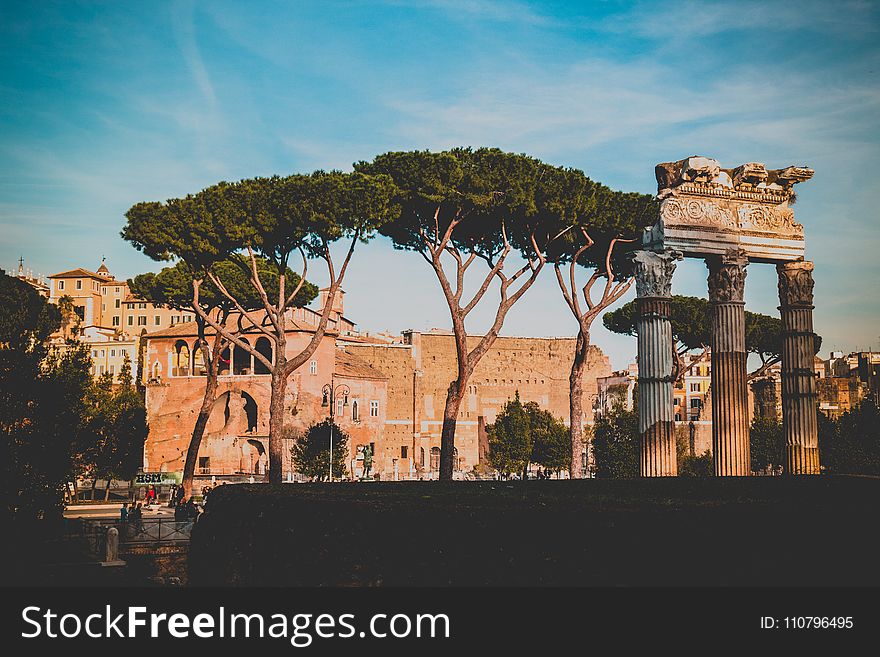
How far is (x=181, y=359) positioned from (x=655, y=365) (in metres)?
42.7

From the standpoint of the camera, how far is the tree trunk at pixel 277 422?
24172 millimetres

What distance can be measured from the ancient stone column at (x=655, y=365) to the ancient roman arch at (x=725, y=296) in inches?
0.6

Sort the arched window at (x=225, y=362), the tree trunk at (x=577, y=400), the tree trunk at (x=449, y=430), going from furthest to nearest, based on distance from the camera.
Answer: the arched window at (x=225, y=362)
the tree trunk at (x=577, y=400)
the tree trunk at (x=449, y=430)

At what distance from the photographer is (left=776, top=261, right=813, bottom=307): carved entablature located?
17.0m

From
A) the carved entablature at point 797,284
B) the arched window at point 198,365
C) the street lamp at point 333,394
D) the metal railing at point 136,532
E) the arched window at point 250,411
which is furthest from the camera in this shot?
the arched window at point 198,365

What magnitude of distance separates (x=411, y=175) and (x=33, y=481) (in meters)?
13.6

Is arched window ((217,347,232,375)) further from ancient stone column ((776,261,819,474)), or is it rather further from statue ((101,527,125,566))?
ancient stone column ((776,261,819,474))

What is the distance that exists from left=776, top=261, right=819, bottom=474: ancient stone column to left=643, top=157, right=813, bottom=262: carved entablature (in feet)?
1.39

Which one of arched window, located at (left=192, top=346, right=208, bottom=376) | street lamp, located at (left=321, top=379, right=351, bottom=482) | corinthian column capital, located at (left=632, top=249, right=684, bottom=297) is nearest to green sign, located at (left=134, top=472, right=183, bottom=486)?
street lamp, located at (left=321, top=379, right=351, bottom=482)

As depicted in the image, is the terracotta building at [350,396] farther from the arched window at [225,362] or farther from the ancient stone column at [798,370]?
the ancient stone column at [798,370]

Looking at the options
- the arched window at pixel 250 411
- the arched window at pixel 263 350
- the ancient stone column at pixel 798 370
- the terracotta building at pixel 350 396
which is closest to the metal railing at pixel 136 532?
the ancient stone column at pixel 798 370

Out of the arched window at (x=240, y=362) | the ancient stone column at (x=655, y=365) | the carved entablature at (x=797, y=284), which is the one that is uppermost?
the arched window at (x=240, y=362)

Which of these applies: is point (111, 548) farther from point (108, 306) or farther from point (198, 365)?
point (108, 306)

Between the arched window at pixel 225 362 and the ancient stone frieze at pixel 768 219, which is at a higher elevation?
the arched window at pixel 225 362
